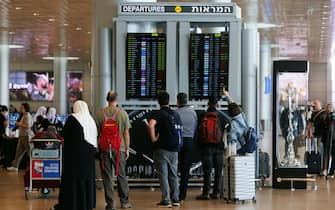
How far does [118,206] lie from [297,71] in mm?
4429

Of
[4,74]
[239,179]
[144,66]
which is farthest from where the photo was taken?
[4,74]

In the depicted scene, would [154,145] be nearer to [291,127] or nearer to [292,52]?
[291,127]

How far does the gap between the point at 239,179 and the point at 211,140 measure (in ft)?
2.32

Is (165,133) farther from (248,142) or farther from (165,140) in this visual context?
(248,142)

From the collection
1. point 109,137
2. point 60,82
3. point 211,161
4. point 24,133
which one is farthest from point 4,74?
point 109,137

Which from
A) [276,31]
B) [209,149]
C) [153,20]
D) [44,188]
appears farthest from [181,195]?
[276,31]

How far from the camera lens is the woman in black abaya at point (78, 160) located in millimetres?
8523

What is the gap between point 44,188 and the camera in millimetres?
11156

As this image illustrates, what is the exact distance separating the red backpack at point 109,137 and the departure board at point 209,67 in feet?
9.53

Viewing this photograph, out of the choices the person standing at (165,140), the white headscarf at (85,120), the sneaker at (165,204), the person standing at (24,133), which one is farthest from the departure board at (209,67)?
the person standing at (24,133)

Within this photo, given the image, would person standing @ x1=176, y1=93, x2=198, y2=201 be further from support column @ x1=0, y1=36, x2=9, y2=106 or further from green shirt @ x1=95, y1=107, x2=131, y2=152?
support column @ x1=0, y1=36, x2=9, y2=106

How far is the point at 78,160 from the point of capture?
8.55 m

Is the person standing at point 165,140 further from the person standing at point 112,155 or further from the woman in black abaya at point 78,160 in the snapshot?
the woman in black abaya at point 78,160

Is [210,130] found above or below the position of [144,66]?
below
